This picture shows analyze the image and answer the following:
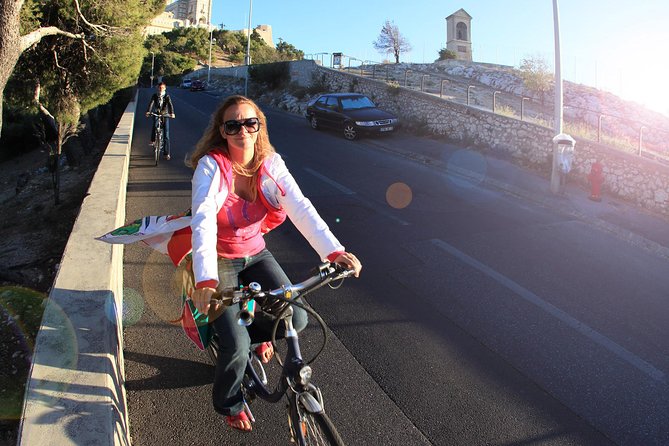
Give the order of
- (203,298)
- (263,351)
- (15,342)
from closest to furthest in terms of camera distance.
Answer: (203,298) < (263,351) < (15,342)

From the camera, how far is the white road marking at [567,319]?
3.98 m

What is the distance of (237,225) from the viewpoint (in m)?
2.81

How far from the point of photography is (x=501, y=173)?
12.0m

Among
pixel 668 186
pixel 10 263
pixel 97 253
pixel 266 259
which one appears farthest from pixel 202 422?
pixel 668 186

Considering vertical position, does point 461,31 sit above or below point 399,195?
above

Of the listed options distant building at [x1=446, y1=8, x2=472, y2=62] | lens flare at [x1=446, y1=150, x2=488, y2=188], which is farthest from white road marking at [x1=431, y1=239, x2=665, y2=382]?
distant building at [x1=446, y1=8, x2=472, y2=62]

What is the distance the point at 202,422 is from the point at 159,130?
30.1 feet

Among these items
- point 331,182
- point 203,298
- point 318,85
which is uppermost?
point 318,85

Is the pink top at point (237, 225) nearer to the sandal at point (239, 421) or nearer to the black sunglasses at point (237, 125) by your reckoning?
the black sunglasses at point (237, 125)

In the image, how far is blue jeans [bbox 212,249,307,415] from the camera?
252 cm

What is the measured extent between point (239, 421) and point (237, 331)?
0.60 m

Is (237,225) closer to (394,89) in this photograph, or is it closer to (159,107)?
(159,107)

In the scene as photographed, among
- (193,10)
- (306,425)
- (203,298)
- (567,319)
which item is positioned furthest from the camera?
(193,10)

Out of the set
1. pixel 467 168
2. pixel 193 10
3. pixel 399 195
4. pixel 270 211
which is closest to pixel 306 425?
pixel 270 211
